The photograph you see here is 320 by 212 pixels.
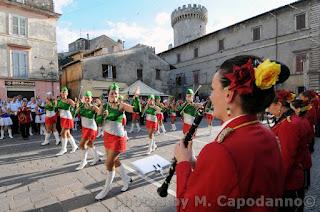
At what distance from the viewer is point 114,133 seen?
5.33 meters

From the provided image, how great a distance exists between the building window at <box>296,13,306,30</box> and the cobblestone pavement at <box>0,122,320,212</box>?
65.6ft

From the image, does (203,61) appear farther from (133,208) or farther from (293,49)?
(133,208)

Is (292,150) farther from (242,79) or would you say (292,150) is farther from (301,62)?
(301,62)

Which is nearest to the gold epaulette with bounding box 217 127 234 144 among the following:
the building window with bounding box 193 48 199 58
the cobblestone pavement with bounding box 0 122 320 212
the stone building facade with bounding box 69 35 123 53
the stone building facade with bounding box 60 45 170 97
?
the cobblestone pavement with bounding box 0 122 320 212

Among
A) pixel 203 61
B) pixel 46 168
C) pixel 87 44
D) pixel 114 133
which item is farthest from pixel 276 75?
pixel 87 44

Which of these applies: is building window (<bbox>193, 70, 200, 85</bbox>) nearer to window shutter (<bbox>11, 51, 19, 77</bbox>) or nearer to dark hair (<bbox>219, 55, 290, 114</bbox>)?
window shutter (<bbox>11, 51, 19, 77</bbox>)

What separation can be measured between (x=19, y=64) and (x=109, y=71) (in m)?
9.09

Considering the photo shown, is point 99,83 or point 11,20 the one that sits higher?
point 11,20

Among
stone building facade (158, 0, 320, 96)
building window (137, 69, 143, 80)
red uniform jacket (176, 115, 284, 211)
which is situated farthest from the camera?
→ building window (137, 69, 143, 80)

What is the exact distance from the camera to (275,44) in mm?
26828

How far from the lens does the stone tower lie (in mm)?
46594

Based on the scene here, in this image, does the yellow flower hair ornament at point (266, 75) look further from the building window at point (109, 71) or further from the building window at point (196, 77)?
the building window at point (196, 77)

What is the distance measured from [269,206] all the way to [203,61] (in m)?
34.5

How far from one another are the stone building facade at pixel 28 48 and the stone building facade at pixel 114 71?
10.7 ft
